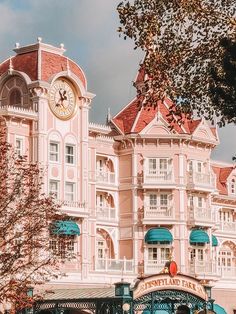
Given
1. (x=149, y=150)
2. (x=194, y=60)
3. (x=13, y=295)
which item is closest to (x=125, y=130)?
(x=149, y=150)

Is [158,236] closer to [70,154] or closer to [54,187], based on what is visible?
[70,154]

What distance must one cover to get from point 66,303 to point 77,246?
63.3ft

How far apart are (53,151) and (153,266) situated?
10162mm

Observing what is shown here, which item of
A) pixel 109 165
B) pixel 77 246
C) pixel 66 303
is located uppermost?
pixel 109 165

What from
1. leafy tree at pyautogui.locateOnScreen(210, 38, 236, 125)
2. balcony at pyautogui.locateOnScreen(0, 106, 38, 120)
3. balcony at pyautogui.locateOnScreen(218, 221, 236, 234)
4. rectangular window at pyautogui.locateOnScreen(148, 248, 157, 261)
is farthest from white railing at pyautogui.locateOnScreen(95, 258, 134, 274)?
leafy tree at pyautogui.locateOnScreen(210, 38, 236, 125)

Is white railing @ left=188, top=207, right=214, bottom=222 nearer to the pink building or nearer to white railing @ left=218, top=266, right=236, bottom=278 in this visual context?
the pink building

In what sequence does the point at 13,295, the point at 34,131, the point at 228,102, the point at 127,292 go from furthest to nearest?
1. the point at 34,131
2. the point at 127,292
3. the point at 13,295
4. the point at 228,102

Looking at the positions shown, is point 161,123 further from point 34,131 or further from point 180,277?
point 180,277

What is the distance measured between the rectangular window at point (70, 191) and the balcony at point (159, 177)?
569cm

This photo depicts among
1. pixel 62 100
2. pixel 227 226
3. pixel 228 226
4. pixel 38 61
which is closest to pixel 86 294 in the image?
pixel 38 61

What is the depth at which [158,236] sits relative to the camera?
2293 inches

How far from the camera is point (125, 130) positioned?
199ft

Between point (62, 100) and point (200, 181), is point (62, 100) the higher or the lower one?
the higher one

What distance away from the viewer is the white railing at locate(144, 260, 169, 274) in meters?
58.2
